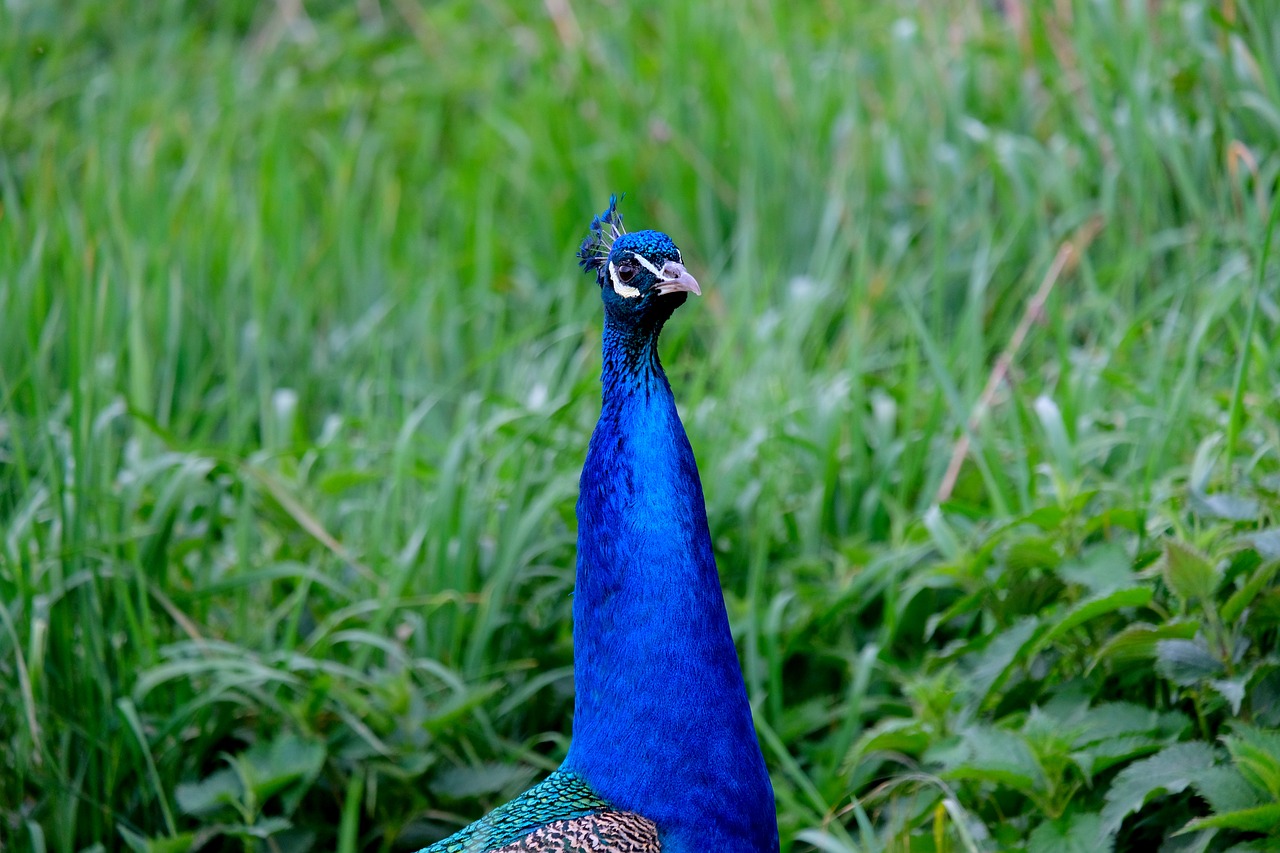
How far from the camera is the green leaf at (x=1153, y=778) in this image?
2.24m

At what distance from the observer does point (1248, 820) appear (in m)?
2.11

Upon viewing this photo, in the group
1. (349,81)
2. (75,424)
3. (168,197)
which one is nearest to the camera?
(75,424)

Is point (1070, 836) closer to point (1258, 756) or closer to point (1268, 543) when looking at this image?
point (1258, 756)

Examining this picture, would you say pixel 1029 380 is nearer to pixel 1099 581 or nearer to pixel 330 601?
pixel 1099 581

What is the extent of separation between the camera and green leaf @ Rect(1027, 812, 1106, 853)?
229cm

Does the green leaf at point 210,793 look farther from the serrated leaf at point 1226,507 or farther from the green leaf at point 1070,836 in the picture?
the serrated leaf at point 1226,507

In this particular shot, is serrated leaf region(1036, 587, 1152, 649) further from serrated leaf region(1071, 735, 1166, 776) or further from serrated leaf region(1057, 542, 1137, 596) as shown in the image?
serrated leaf region(1071, 735, 1166, 776)

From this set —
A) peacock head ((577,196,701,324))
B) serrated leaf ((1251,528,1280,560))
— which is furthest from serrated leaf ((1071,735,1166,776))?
peacock head ((577,196,701,324))

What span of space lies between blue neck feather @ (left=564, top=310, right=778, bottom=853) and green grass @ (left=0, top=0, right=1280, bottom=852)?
491mm

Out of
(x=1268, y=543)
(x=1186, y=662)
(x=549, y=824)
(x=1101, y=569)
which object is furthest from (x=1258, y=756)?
(x=549, y=824)

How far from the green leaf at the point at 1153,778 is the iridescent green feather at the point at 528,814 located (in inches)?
32.3

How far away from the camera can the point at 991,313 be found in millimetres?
4094

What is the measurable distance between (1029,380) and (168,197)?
9.45ft

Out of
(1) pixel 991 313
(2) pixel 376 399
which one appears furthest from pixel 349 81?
(1) pixel 991 313
